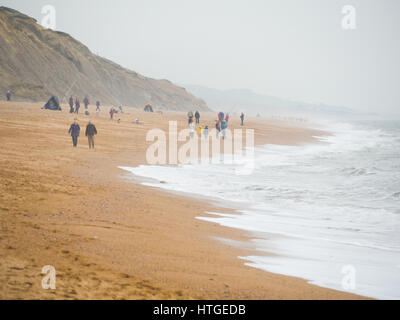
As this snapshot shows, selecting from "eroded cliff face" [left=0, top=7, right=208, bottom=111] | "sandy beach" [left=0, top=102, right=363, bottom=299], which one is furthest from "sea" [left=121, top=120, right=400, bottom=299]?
"eroded cliff face" [left=0, top=7, right=208, bottom=111]

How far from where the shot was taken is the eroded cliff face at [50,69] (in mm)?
57750

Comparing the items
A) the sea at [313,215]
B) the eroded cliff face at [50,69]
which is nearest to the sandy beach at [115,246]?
the sea at [313,215]

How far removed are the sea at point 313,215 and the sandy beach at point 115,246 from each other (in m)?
0.60

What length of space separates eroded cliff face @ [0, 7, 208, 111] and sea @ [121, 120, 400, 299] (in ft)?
140

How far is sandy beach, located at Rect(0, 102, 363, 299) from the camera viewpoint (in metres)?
4.59

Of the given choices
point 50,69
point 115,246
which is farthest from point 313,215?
point 50,69

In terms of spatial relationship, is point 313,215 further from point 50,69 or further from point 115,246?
point 50,69

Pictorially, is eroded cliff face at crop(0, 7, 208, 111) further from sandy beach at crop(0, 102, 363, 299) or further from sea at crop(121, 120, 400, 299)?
sandy beach at crop(0, 102, 363, 299)

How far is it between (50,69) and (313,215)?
2613 inches

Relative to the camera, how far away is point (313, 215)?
1033 centimetres

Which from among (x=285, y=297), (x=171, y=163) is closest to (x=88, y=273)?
(x=285, y=297)
